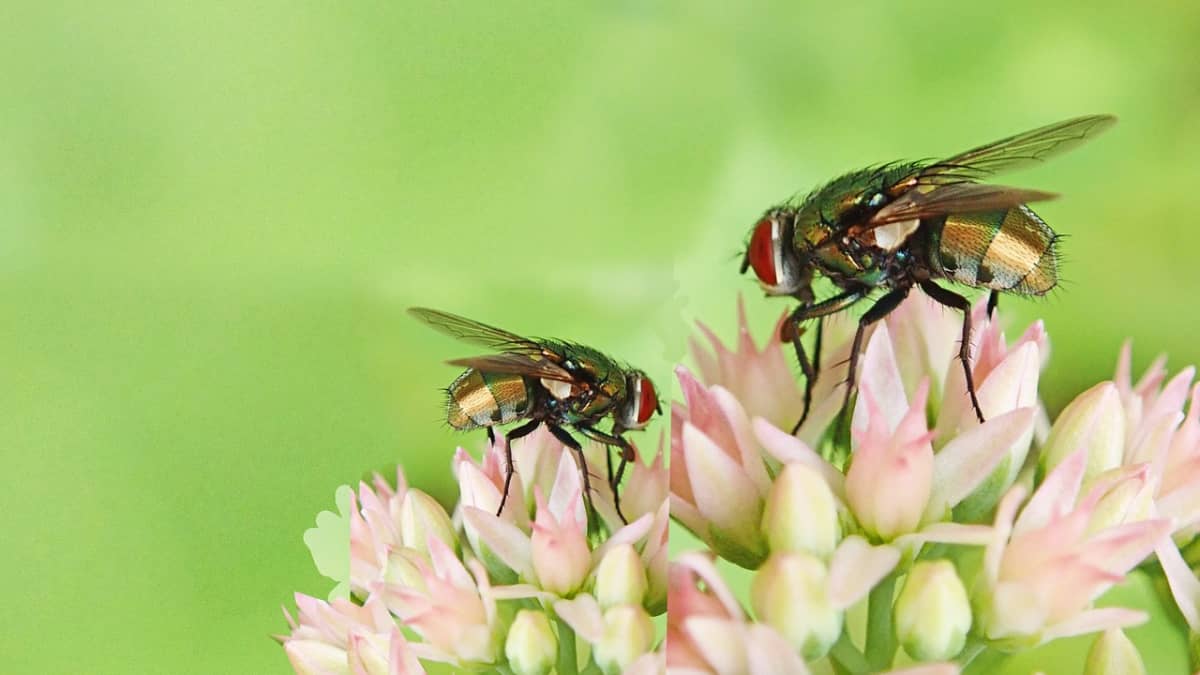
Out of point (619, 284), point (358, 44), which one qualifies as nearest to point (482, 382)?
point (619, 284)

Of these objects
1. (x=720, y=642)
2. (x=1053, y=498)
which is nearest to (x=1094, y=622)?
(x=1053, y=498)

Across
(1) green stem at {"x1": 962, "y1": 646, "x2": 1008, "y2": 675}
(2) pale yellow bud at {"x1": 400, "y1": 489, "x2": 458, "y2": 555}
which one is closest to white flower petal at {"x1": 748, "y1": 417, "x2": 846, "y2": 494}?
(1) green stem at {"x1": 962, "y1": 646, "x2": 1008, "y2": 675}

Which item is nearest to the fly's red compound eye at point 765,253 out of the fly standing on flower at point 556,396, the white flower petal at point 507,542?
the fly standing on flower at point 556,396

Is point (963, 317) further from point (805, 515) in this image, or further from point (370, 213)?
point (370, 213)

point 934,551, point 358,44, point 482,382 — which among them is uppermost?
point 358,44

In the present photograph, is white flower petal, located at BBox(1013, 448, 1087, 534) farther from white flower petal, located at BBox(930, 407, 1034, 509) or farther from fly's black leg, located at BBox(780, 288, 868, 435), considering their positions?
fly's black leg, located at BBox(780, 288, 868, 435)

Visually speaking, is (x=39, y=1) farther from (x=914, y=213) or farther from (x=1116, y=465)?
(x=1116, y=465)
